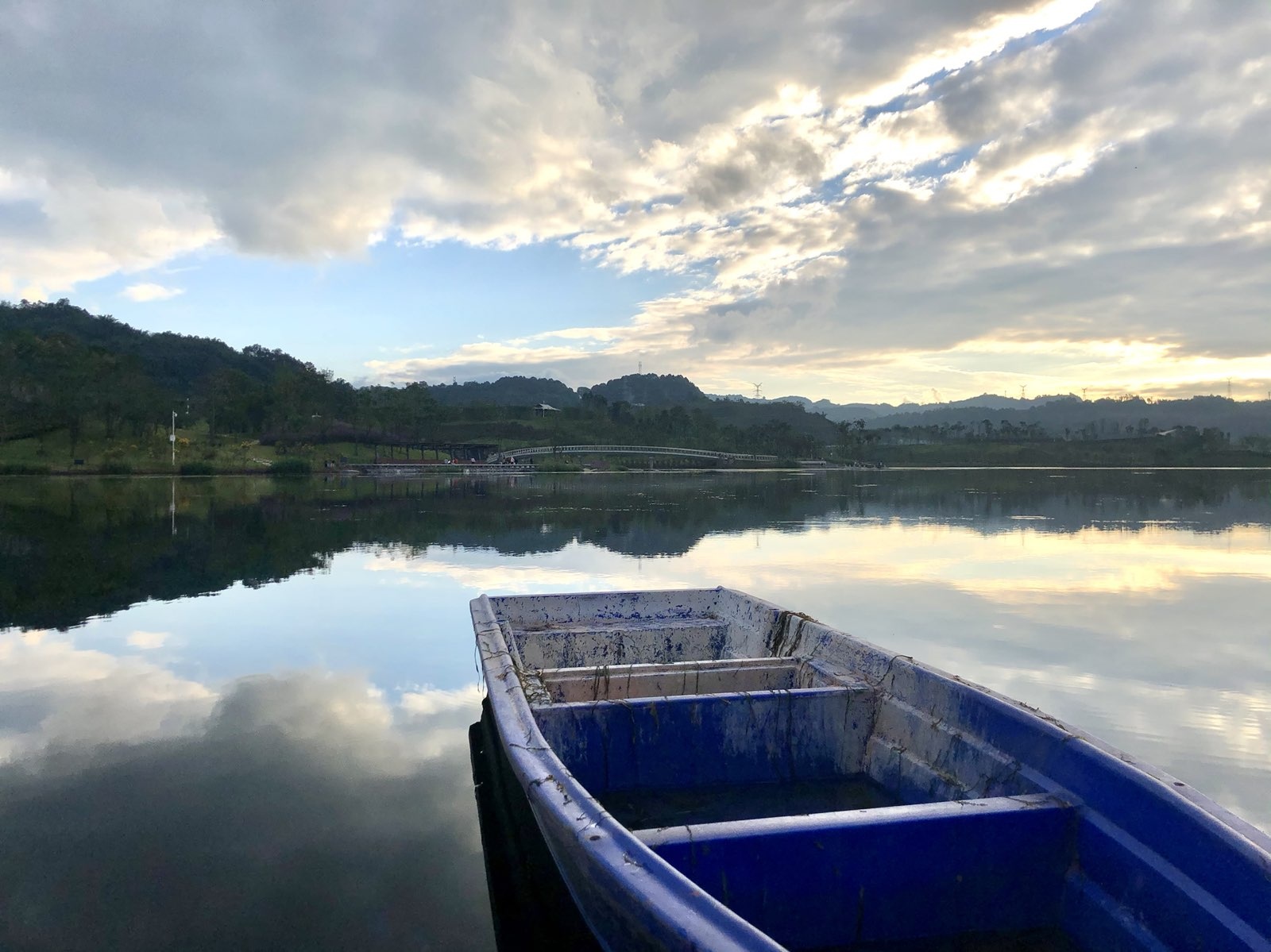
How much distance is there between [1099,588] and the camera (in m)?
13.7

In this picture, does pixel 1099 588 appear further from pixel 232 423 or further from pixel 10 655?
pixel 232 423

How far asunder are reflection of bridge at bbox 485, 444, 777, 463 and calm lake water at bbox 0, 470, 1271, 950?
71.2 meters

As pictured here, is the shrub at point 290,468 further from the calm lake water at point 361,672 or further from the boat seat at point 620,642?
the boat seat at point 620,642

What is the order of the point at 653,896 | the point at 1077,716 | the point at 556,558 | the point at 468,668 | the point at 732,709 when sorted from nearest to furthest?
the point at 653,896 → the point at 732,709 → the point at 1077,716 → the point at 468,668 → the point at 556,558

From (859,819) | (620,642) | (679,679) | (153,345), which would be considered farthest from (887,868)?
(153,345)

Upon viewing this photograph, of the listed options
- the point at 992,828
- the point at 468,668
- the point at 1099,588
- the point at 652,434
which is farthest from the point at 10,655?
the point at 652,434

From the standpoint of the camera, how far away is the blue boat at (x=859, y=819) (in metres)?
2.83

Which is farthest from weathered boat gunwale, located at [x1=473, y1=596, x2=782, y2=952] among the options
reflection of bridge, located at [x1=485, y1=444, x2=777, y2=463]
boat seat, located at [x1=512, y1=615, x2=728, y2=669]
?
reflection of bridge, located at [x1=485, y1=444, x2=777, y2=463]

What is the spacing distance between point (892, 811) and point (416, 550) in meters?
15.4

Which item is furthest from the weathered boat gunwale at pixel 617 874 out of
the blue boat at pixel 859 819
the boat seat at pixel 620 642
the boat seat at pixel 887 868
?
the boat seat at pixel 620 642

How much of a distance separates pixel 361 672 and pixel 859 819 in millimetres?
6368

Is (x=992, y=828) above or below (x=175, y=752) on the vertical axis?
above

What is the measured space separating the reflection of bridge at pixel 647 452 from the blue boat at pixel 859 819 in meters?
86.9

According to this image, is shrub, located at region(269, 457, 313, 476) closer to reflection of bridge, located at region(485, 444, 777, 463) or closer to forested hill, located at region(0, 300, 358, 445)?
forested hill, located at region(0, 300, 358, 445)
